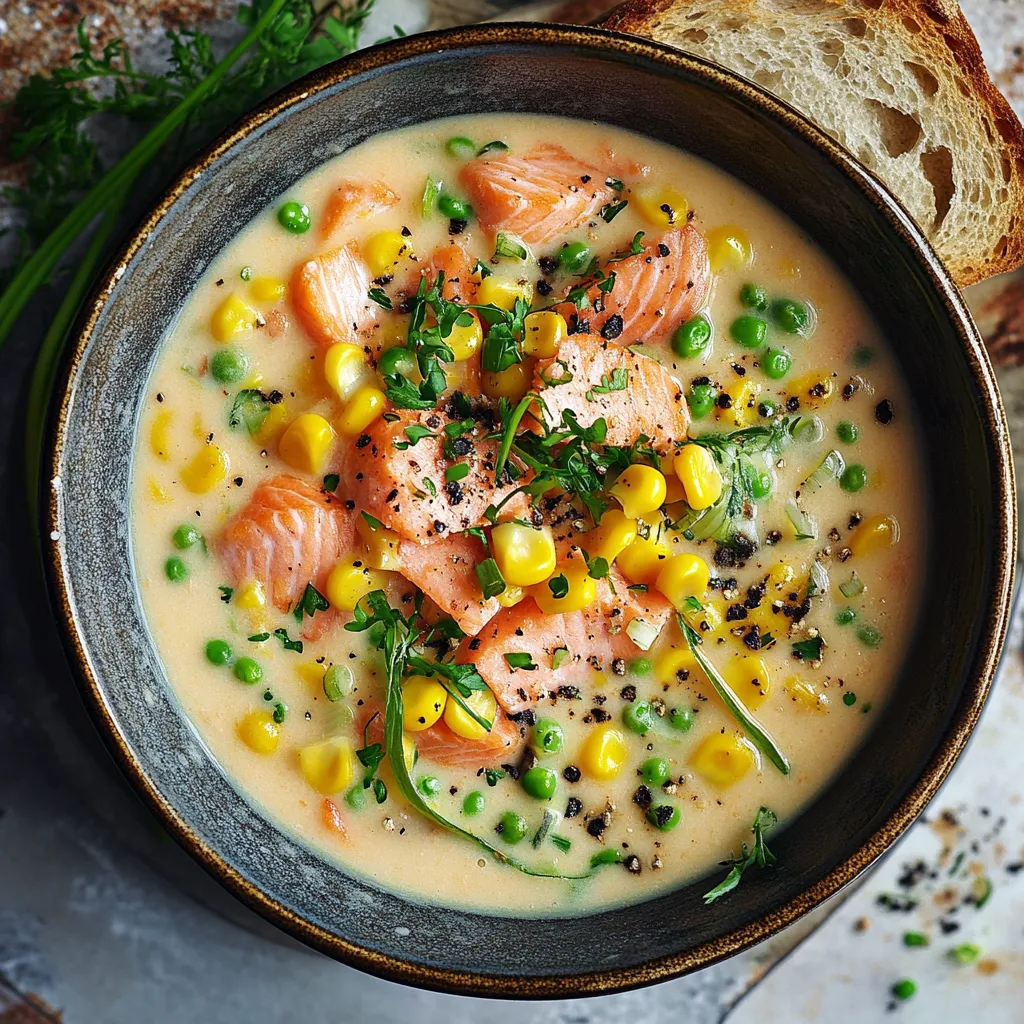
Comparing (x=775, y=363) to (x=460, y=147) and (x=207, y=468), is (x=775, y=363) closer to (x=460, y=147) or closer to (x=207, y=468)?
(x=460, y=147)

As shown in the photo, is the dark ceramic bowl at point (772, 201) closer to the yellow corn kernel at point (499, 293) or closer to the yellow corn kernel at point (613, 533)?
the yellow corn kernel at point (499, 293)

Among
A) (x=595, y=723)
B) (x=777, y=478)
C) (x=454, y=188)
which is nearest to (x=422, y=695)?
(x=595, y=723)

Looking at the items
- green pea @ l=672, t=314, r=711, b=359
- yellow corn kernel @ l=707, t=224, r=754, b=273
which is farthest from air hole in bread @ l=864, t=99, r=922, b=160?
green pea @ l=672, t=314, r=711, b=359

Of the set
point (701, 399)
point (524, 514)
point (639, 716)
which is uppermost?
point (701, 399)

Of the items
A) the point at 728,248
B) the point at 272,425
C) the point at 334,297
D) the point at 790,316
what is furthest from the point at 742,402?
the point at 272,425

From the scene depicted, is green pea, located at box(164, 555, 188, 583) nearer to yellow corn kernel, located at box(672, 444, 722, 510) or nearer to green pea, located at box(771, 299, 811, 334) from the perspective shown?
yellow corn kernel, located at box(672, 444, 722, 510)

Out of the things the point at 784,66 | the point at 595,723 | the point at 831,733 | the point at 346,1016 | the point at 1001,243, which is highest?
the point at 784,66

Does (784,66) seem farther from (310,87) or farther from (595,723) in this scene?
(595,723)
